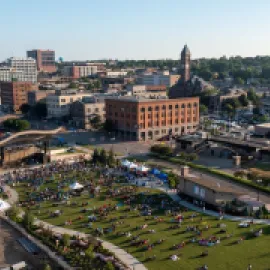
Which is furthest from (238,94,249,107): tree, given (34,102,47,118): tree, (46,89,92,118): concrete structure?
(34,102,47,118): tree

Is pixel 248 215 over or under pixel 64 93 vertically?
under

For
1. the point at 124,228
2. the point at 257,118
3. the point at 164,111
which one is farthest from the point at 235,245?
the point at 257,118

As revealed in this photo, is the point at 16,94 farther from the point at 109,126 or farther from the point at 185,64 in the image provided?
the point at 109,126

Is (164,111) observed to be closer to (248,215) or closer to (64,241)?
(248,215)

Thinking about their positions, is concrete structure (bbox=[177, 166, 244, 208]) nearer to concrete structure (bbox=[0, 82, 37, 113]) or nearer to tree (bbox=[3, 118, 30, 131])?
tree (bbox=[3, 118, 30, 131])

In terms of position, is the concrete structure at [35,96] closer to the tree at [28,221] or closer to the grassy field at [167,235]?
the grassy field at [167,235]

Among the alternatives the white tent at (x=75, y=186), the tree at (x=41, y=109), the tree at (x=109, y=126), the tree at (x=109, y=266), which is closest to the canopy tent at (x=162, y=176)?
the white tent at (x=75, y=186)
